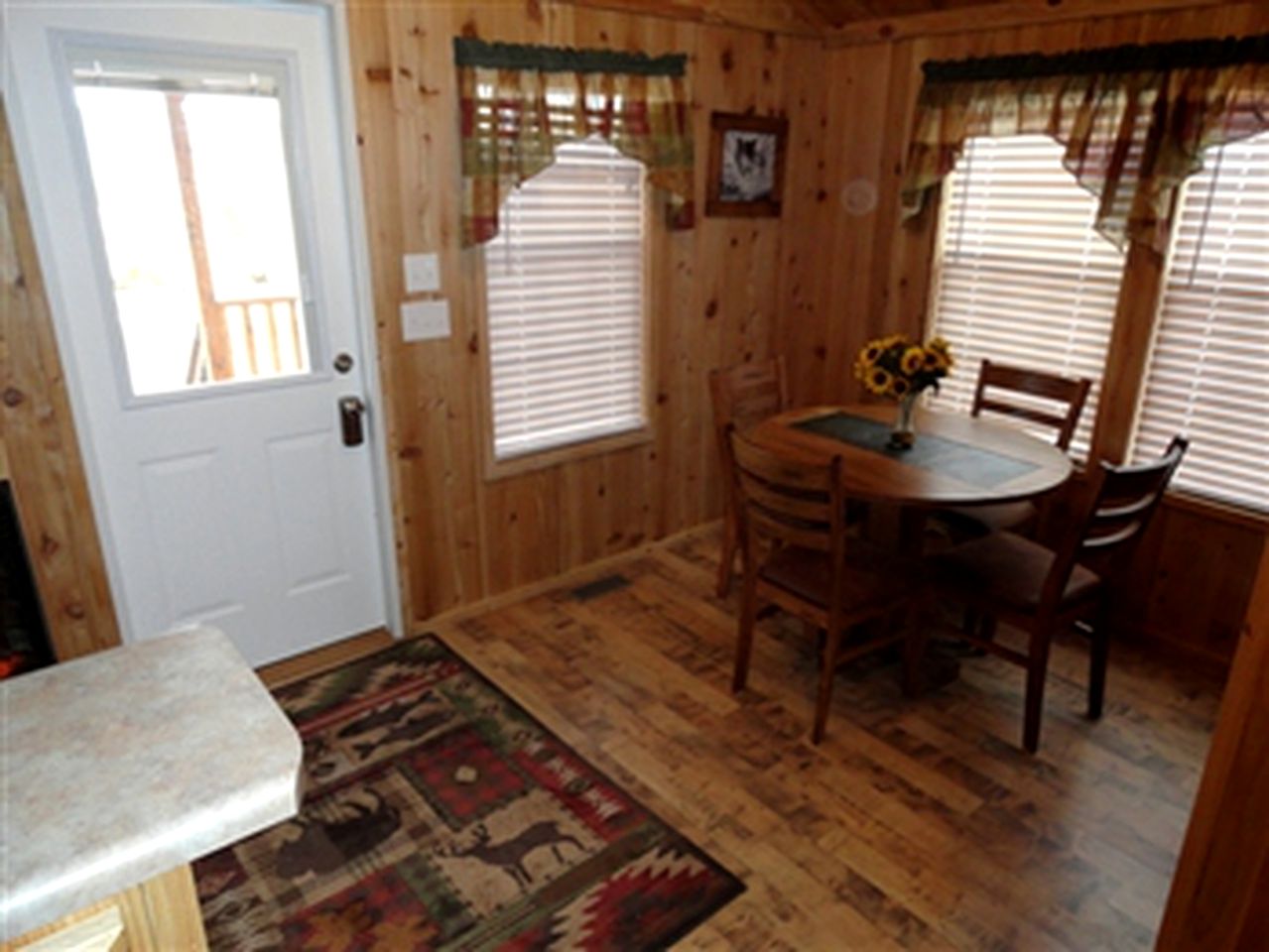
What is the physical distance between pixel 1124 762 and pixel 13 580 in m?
3.24

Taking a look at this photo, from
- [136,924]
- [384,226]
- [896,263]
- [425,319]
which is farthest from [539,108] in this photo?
[136,924]

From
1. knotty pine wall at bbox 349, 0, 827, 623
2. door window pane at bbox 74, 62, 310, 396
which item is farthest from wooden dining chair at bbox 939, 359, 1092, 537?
Result: door window pane at bbox 74, 62, 310, 396

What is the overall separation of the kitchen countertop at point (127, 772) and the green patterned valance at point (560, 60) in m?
2.31

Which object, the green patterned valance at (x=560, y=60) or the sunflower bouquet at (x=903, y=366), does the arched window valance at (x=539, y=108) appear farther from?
the sunflower bouquet at (x=903, y=366)

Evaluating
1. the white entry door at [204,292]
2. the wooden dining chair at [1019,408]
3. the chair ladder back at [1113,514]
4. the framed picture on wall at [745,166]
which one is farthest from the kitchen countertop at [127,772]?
the framed picture on wall at [745,166]

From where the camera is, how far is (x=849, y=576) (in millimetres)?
2654

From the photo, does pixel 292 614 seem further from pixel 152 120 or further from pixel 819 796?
pixel 819 796

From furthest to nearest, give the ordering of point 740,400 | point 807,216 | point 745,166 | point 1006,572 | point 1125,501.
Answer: point 807,216 < point 745,166 < point 740,400 < point 1006,572 < point 1125,501

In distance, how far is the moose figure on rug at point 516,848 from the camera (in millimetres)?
2125

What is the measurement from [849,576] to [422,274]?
1.76 m

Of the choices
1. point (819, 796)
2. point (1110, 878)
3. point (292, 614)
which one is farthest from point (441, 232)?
point (1110, 878)

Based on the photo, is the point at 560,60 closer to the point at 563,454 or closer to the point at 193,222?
the point at 193,222

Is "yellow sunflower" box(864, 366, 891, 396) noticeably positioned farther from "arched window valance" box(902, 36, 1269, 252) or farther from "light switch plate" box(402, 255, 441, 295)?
"light switch plate" box(402, 255, 441, 295)

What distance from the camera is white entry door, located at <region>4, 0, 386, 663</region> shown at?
2260mm
